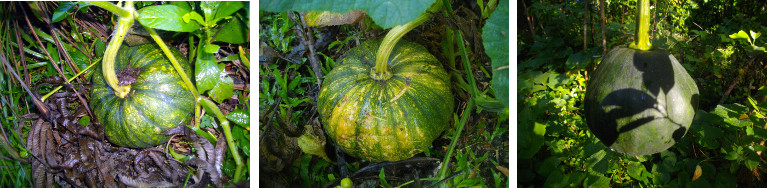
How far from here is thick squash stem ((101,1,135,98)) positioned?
128cm

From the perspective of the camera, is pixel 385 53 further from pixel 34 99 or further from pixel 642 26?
pixel 34 99

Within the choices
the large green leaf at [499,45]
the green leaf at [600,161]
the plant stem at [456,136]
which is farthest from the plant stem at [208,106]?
the green leaf at [600,161]

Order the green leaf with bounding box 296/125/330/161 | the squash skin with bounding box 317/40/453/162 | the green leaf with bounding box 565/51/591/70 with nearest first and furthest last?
the squash skin with bounding box 317/40/453/162 < the green leaf with bounding box 296/125/330/161 < the green leaf with bounding box 565/51/591/70

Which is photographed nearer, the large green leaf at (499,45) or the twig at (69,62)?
the large green leaf at (499,45)

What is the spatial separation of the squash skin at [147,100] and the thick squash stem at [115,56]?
11 mm

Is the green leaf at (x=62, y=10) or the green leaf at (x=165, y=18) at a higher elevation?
the green leaf at (x=62, y=10)

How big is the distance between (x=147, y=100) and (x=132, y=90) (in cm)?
5

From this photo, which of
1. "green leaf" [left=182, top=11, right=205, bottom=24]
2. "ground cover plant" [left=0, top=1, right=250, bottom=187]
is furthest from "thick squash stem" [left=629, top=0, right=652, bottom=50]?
"green leaf" [left=182, top=11, right=205, bottom=24]

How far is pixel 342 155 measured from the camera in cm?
120

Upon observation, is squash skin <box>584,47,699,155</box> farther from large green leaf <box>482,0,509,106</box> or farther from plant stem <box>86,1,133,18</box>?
plant stem <box>86,1,133,18</box>

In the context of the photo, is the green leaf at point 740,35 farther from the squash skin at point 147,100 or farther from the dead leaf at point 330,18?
the squash skin at point 147,100

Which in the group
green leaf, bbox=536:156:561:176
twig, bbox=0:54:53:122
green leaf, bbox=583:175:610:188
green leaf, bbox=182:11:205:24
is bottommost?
green leaf, bbox=583:175:610:188

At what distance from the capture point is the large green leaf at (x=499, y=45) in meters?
1.10

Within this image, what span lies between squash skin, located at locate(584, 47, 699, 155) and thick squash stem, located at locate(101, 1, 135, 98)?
1.14 meters
